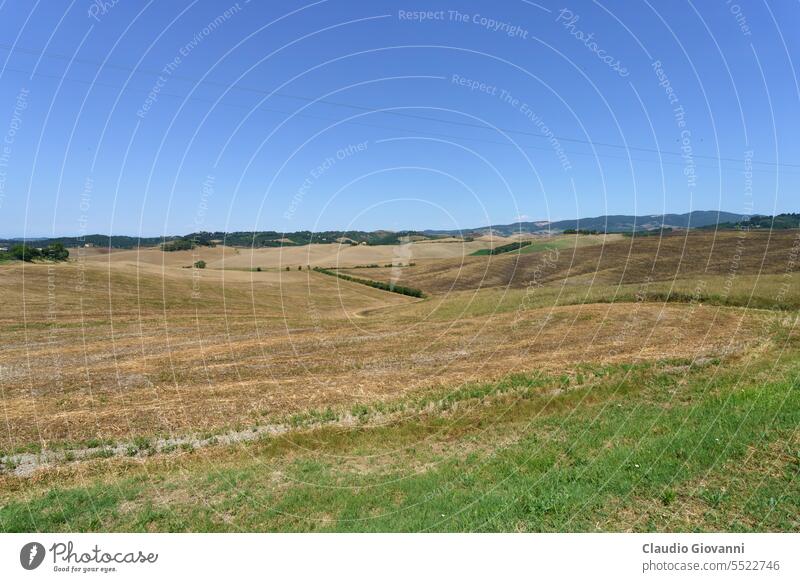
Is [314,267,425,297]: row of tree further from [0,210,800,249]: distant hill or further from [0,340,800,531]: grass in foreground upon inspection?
[0,340,800,531]: grass in foreground

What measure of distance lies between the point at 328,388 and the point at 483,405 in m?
8.31

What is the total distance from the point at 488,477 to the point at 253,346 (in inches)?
1077

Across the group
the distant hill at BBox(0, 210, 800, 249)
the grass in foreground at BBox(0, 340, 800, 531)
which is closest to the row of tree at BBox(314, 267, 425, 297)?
the distant hill at BBox(0, 210, 800, 249)

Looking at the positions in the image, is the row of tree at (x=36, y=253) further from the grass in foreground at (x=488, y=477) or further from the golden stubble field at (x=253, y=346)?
the grass in foreground at (x=488, y=477)

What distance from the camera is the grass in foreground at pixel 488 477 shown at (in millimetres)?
8594

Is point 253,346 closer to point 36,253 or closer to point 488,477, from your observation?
point 488,477

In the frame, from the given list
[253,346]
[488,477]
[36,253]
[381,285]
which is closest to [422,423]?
[488,477]

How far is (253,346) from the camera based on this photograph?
114ft

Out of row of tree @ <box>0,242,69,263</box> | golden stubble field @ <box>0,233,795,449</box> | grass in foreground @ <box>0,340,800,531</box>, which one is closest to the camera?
grass in foreground @ <box>0,340,800,531</box>

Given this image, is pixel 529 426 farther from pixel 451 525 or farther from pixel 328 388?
pixel 328 388

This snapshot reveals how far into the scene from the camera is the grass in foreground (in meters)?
8.59

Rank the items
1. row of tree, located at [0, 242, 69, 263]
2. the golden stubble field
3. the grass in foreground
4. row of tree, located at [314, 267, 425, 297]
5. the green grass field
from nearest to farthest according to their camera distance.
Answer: the grass in foreground < the green grass field < the golden stubble field < row of tree, located at [0, 242, 69, 263] < row of tree, located at [314, 267, 425, 297]

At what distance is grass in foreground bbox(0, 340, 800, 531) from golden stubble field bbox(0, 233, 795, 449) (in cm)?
465
